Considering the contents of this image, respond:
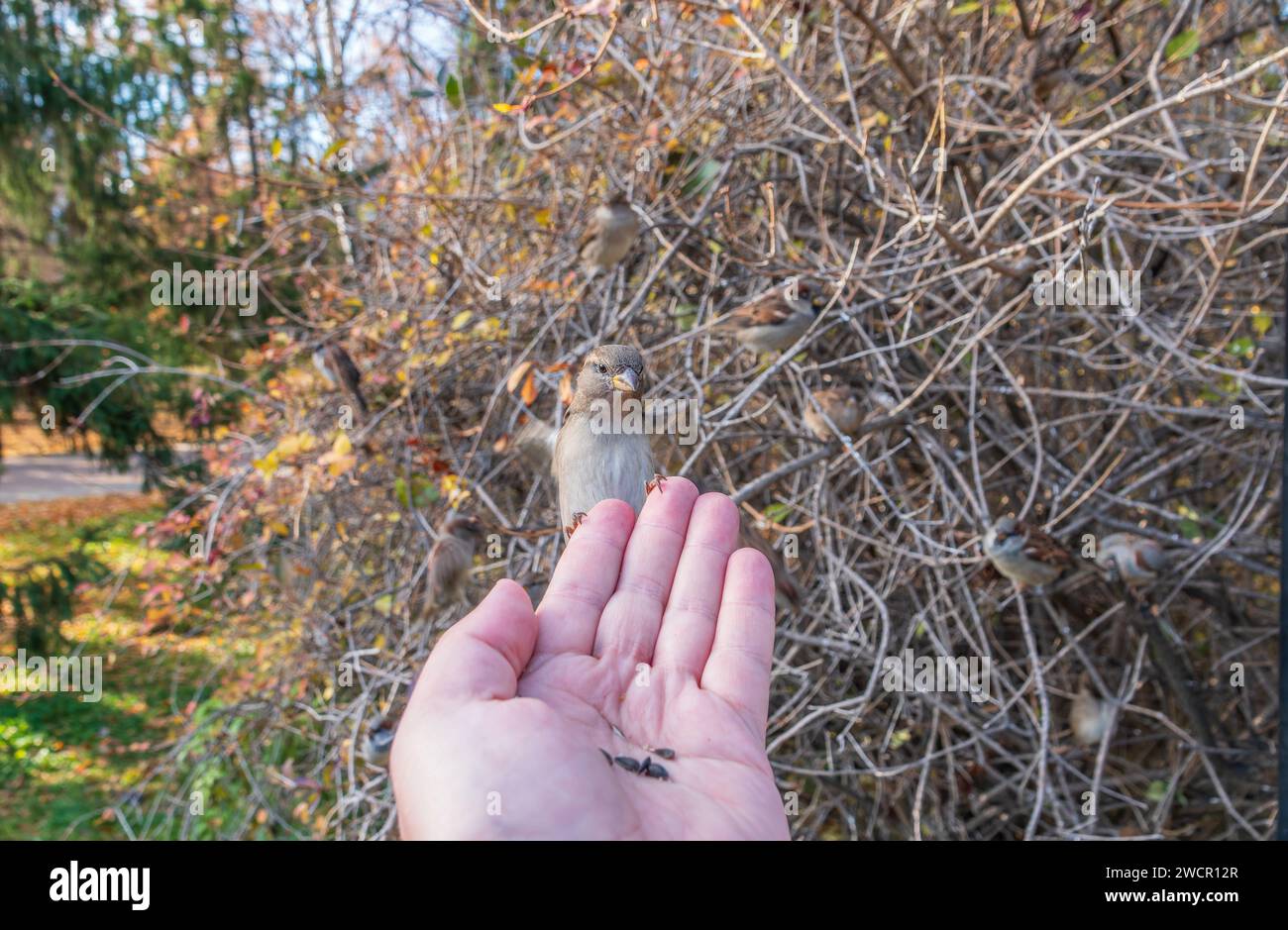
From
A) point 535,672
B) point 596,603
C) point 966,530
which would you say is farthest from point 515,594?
point 966,530

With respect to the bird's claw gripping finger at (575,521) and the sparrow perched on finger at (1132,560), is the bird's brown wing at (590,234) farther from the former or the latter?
the sparrow perched on finger at (1132,560)

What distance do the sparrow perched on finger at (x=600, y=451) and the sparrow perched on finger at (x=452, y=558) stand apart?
2.38ft

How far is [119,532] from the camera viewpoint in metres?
8.65

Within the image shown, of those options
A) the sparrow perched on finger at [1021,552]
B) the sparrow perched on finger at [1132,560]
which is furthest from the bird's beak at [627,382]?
the sparrow perched on finger at [1132,560]

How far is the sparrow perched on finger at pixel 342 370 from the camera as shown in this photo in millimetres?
3994

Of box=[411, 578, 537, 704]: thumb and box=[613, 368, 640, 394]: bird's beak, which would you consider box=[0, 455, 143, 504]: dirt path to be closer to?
box=[613, 368, 640, 394]: bird's beak

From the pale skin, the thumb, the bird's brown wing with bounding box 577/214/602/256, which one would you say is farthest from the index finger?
the bird's brown wing with bounding box 577/214/602/256

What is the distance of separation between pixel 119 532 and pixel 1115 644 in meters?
8.75

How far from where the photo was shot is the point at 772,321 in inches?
133

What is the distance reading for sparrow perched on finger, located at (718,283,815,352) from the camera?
3.36 metres

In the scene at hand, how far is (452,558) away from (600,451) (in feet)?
3.27

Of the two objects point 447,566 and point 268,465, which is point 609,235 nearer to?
point 447,566

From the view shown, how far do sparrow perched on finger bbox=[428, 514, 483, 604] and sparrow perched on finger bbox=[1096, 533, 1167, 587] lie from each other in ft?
8.37

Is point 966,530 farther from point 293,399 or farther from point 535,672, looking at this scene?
point 293,399
